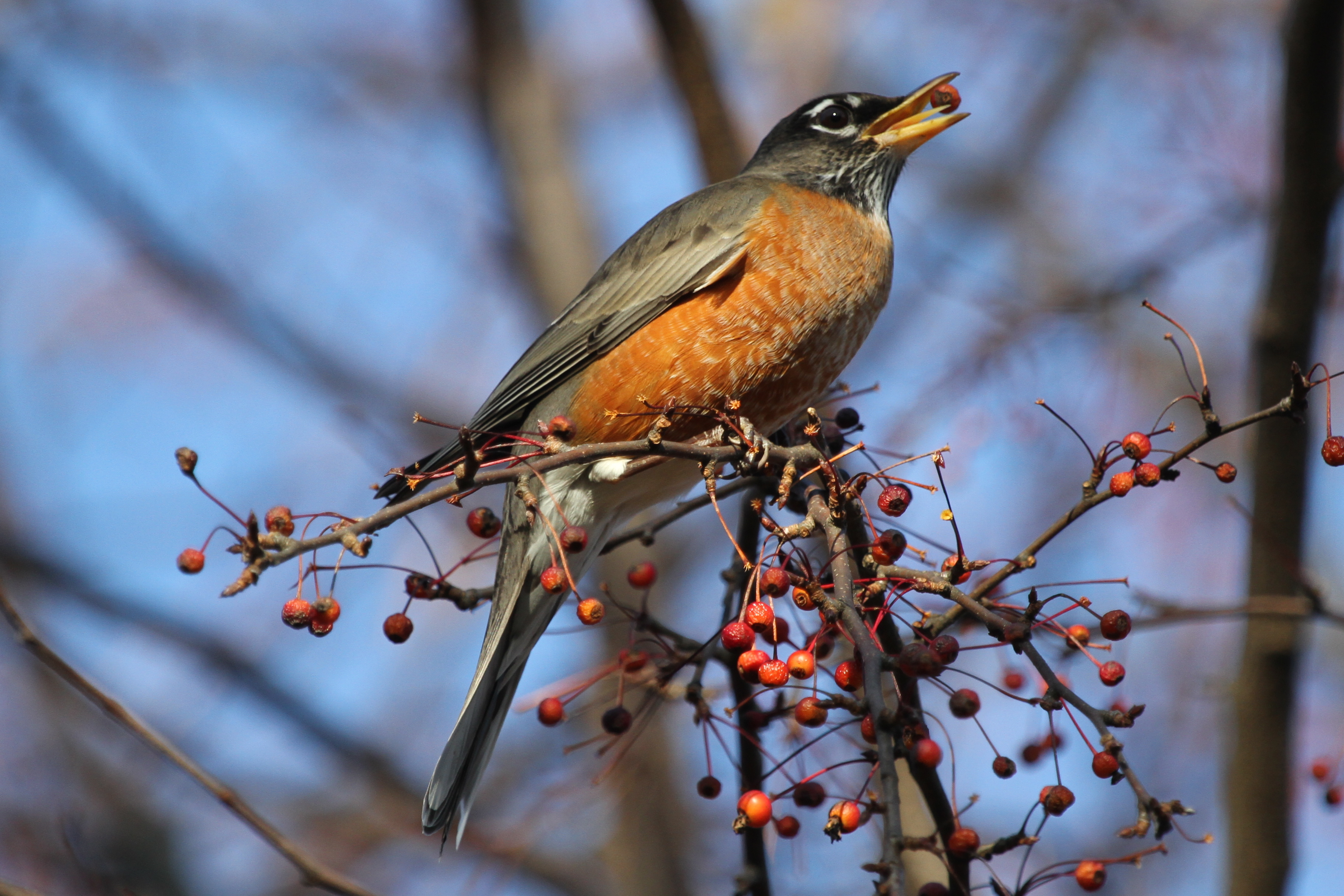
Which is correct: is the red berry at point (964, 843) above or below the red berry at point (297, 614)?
below

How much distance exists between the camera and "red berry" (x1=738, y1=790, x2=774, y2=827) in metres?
2.09

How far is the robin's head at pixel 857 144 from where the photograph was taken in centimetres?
484

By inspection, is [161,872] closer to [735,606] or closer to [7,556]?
[7,556]

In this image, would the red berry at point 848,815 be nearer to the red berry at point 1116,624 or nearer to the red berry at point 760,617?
the red berry at point 760,617

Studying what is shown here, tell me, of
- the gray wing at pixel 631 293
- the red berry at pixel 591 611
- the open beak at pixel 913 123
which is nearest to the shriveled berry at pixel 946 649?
the red berry at pixel 591 611

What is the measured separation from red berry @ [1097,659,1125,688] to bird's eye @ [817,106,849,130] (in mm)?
3499

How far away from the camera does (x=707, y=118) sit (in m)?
5.12

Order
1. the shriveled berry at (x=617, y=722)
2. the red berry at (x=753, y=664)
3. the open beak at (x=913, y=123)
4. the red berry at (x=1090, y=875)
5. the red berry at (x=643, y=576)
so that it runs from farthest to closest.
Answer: the open beak at (x=913, y=123) → the red berry at (x=643, y=576) → the shriveled berry at (x=617, y=722) → the red berry at (x=753, y=664) → the red berry at (x=1090, y=875)

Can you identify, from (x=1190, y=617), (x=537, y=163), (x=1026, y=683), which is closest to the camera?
(x=1190, y=617)

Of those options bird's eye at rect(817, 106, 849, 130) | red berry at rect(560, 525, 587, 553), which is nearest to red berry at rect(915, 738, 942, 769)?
red berry at rect(560, 525, 587, 553)

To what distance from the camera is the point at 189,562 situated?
2.02 meters

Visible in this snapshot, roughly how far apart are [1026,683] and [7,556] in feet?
14.9

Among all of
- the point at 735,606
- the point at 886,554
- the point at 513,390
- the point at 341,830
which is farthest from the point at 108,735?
the point at 886,554

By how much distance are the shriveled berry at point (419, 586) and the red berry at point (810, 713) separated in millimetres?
1042
